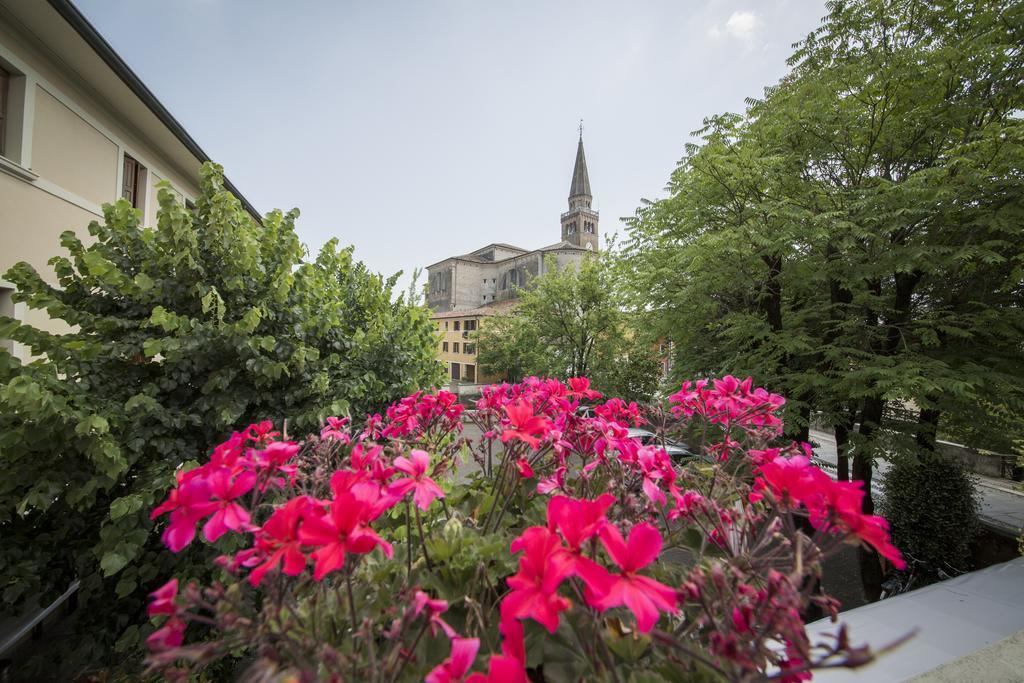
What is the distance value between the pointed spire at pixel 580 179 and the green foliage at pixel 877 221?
68935 millimetres

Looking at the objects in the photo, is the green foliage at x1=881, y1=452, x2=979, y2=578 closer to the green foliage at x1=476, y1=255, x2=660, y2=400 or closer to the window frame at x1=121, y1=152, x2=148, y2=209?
the green foliage at x1=476, y1=255, x2=660, y2=400

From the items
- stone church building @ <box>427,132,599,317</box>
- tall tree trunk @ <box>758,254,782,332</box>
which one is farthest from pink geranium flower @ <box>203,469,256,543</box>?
stone church building @ <box>427,132,599,317</box>

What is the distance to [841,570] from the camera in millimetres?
9805

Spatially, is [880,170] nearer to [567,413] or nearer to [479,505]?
[567,413]

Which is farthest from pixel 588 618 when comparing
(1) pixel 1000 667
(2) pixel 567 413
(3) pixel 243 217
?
(3) pixel 243 217

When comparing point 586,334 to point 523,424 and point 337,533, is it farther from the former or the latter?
point 337,533

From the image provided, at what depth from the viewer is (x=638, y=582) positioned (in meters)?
0.88

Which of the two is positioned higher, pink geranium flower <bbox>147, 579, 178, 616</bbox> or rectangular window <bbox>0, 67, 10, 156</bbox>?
rectangular window <bbox>0, 67, 10, 156</bbox>

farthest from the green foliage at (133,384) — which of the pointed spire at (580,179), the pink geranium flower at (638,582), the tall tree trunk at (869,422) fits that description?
the pointed spire at (580,179)

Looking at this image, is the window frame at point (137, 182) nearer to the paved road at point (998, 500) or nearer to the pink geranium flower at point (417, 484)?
the paved road at point (998, 500)

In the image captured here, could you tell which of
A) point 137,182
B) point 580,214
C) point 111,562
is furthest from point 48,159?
point 580,214

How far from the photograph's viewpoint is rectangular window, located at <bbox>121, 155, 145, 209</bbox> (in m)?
8.93

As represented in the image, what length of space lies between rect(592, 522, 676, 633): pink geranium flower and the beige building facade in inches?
279

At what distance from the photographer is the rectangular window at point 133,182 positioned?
893 cm
